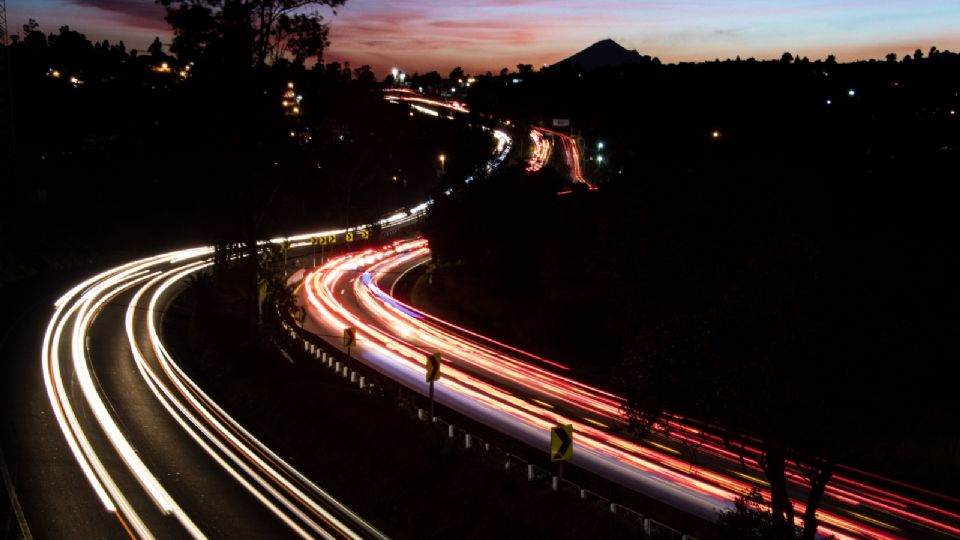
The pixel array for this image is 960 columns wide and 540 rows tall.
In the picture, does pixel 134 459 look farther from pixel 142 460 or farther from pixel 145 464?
pixel 145 464

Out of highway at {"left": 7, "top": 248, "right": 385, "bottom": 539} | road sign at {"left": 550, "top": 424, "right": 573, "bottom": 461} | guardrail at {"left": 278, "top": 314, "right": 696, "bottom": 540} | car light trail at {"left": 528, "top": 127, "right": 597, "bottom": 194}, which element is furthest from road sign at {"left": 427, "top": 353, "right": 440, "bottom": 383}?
car light trail at {"left": 528, "top": 127, "right": 597, "bottom": 194}

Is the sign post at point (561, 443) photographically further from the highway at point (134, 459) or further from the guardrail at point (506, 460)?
the highway at point (134, 459)

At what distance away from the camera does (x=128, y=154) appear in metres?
63.6

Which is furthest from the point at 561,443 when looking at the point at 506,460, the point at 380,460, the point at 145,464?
the point at 145,464

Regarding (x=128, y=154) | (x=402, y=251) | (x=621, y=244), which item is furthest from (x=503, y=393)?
(x=128, y=154)

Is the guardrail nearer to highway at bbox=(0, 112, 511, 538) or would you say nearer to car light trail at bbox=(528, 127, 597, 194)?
highway at bbox=(0, 112, 511, 538)

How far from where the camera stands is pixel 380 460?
18562 millimetres

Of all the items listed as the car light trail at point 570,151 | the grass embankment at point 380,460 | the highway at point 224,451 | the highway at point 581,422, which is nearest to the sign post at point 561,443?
the grass embankment at point 380,460

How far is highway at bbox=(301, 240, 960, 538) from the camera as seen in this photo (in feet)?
56.7

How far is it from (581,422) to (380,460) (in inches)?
285

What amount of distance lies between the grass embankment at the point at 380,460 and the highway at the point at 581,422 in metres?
2.71

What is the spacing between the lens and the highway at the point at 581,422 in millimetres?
17281

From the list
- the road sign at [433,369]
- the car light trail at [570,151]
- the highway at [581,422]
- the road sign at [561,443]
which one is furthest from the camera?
the car light trail at [570,151]

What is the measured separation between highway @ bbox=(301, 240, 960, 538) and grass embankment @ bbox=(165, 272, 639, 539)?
2.71 meters
